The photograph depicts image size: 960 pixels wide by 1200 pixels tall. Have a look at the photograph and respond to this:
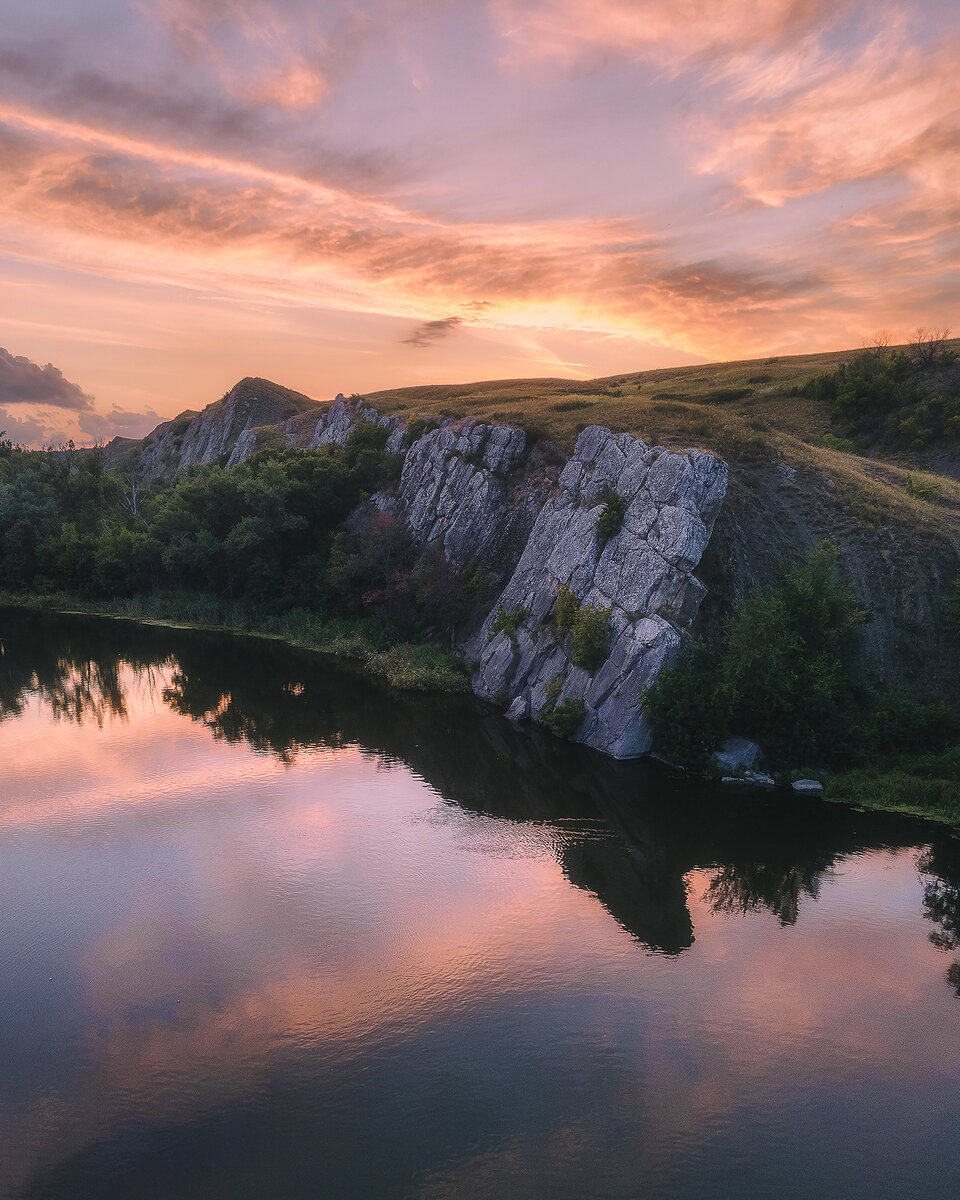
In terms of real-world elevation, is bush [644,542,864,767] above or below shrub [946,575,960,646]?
below

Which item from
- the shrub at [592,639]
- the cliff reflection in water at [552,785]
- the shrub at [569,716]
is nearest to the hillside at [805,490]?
the shrub at [592,639]

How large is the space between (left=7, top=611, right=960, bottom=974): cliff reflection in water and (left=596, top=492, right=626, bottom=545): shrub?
9.70 m

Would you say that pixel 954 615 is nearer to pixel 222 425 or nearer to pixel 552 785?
pixel 552 785

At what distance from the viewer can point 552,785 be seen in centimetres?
2827

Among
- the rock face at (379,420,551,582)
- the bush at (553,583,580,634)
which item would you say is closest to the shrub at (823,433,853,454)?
the rock face at (379,420,551,582)

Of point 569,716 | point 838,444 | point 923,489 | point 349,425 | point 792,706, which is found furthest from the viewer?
point 349,425

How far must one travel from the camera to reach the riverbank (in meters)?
40.8

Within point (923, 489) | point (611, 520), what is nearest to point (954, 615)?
point (923, 489)

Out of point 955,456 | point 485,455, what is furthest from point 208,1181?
point 955,456

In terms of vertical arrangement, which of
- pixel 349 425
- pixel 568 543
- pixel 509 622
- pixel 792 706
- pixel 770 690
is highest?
pixel 349 425

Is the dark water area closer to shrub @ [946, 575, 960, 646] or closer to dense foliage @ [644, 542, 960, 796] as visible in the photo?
dense foliage @ [644, 542, 960, 796]

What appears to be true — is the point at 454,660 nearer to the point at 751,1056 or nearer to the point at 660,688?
the point at 660,688

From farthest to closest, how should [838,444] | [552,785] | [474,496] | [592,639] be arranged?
[838,444]
[474,496]
[592,639]
[552,785]

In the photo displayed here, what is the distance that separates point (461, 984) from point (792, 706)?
1639 cm
